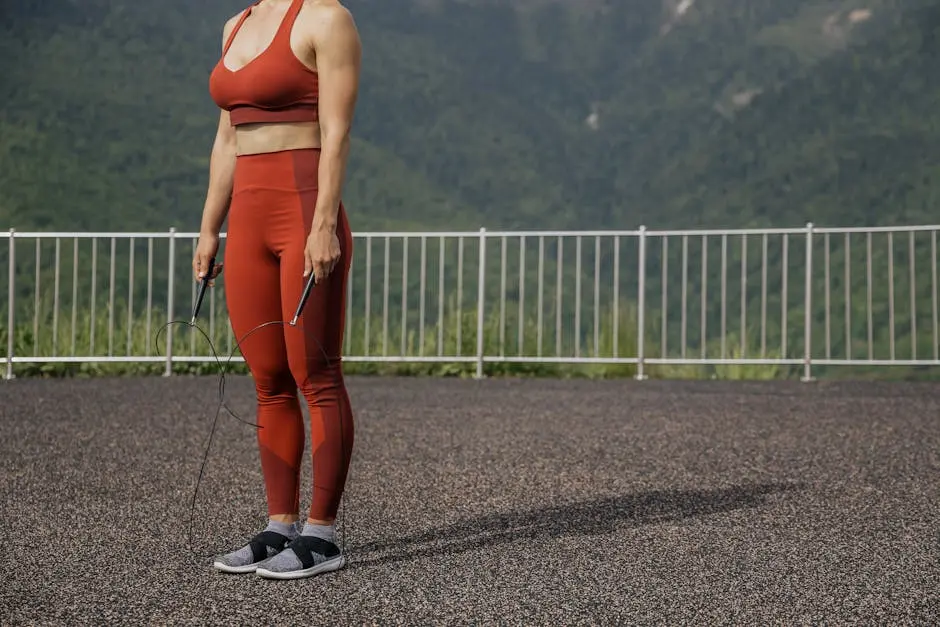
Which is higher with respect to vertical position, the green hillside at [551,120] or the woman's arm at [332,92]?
the green hillside at [551,120]

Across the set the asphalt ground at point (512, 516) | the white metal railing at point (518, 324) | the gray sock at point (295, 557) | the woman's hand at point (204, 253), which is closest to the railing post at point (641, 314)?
the white metal railing at point (518, 324)

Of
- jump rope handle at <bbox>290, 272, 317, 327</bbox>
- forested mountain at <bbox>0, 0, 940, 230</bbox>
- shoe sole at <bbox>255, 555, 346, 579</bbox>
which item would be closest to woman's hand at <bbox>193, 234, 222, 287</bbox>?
jump rope handle at <bbox>290, 272, 317, 327</bbox>

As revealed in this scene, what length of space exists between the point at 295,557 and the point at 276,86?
123cm

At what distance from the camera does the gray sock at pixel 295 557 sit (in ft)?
9.50

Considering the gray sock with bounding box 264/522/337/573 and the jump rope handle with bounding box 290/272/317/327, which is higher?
the jump rope handle with bounding box 290/272/317/327

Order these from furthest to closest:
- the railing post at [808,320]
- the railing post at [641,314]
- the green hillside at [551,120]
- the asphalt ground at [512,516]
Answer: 1. the green hillside at [551,120]
2. the railing post at [641,314]
3. the railing post at [808,320]
4. the asphalt ground at [512,516]

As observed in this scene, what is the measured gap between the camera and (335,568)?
2982 mm

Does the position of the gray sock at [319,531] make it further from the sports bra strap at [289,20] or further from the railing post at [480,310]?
the railing post at [480,310]

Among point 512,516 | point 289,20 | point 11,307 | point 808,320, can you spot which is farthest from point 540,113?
point 289,20

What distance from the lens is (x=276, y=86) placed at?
2861 millimetres

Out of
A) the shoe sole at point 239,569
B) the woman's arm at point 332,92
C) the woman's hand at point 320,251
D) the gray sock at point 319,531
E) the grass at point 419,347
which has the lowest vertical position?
the shoe sole at point 239,569

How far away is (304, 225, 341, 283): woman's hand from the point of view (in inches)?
109

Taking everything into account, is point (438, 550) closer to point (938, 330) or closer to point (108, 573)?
point (108, 573)

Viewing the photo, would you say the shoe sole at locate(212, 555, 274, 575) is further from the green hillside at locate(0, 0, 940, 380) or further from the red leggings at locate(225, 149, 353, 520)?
the green hillside at locate(0, 0, 940, 380)
